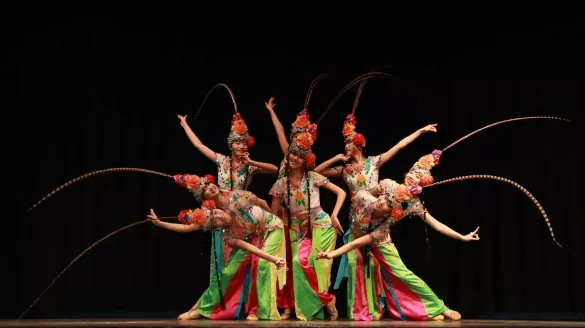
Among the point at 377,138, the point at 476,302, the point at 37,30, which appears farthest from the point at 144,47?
the point at 476,302

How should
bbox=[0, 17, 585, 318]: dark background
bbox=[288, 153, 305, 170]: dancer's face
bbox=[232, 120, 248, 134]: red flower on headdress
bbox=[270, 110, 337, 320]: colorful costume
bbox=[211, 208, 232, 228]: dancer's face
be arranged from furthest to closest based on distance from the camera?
bbox=[0, 17, 585, 318]: dark background
bbox=[232, 120, 248, 134]: red flower on headdress
bbox=[288, 153, 305, 170]: dancer's face
bbox=[270, 110, 337, 320]: colorful costume
bbox=[211, 208, 232, 228]: dancer's face

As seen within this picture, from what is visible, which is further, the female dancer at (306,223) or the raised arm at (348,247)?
the female dancer at (306,223)

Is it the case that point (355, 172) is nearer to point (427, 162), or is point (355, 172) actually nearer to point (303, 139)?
point (303, 139)

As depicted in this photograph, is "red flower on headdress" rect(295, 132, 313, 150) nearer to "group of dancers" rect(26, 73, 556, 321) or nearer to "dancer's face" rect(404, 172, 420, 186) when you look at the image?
"group of dancers" rect(26, 73, 556, 321)

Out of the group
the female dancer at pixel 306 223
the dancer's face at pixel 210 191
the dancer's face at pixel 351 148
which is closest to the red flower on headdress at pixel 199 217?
the dancer's face at pixel 210 191

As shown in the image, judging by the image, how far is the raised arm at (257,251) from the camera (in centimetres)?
557

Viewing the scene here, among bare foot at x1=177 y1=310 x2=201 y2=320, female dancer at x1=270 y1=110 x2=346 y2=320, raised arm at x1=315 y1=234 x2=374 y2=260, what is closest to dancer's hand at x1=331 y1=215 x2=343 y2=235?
female dancer at x1=270 y1=110 x2=346 y2=320

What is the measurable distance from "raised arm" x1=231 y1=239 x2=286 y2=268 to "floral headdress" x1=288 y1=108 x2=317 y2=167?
2.66ft

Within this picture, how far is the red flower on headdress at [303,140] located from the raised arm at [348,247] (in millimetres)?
792

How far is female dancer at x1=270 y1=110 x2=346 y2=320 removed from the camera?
5938 millimetres

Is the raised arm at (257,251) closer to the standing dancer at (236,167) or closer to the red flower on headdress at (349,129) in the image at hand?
the standing dancer at (236,167)

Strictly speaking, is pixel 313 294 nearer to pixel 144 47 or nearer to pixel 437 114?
pixel 437 114

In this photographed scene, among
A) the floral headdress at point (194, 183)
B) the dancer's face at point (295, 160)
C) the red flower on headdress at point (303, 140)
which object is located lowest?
the floral headdress at point (194, 183)

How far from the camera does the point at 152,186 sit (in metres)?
7.31
